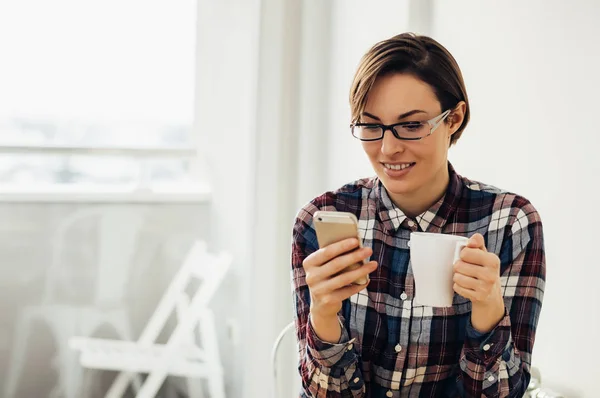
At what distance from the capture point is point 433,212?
59.7 inches

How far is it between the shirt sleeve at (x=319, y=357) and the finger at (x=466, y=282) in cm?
28

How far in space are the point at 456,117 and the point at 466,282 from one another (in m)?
0.40

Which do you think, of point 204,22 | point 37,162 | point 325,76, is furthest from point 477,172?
point 37,162

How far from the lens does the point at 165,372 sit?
2.80m

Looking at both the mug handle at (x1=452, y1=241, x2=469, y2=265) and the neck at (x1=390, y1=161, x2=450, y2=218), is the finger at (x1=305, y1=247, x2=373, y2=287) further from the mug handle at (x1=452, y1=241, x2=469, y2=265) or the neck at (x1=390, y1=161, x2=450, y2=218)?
the neck at (x1=390, y1=161, x2=450, y2=218)

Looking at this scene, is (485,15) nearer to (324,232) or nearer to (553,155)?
(553,155)

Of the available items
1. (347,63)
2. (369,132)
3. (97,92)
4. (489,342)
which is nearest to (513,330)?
(489,342)

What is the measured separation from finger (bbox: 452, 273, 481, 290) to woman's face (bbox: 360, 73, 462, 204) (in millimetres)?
285

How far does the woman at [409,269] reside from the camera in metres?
1.36

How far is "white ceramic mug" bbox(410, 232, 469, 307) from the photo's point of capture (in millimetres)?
1196

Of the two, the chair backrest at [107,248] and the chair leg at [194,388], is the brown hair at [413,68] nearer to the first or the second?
the chair backrest at [107,248]

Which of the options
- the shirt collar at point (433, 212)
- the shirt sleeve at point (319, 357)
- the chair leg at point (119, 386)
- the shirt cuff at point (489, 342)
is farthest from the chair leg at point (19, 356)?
the shirt cuff at point (489, 342)

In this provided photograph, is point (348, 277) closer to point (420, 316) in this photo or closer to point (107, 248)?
point (420, 316)

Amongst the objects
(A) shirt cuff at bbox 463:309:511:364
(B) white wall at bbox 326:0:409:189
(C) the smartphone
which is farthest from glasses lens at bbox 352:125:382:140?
(B) white wall at bbox 326:0:409:189
